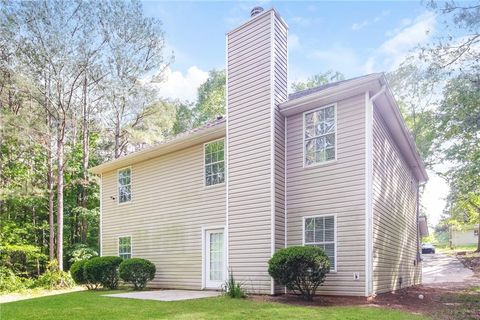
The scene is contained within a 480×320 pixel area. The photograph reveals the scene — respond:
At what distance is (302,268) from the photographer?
7.54m

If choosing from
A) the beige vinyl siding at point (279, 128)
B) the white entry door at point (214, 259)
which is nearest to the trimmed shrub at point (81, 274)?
the white entry door at point (214, 259)

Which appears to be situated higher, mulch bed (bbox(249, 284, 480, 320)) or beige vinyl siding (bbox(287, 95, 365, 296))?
beige vinyl siding (bbox(287, 95, 365, 296))

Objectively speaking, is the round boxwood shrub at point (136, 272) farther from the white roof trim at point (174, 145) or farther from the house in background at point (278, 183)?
the white roof trim at point (174, 145)

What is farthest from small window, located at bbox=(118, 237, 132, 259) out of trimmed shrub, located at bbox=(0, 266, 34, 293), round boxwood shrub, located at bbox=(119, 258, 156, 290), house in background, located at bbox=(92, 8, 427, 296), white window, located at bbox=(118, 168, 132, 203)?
trimmed shrub, located at bbox=(0, 266, 34, 293)

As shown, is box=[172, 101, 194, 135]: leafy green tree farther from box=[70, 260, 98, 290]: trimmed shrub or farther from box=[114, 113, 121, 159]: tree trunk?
box=[70, 260, 98, 290]: trimmed shrub

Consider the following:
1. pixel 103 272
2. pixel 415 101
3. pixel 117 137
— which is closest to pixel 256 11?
pixel 103 272

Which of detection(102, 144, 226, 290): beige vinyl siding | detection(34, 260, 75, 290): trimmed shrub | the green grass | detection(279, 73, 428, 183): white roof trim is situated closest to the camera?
the green grass

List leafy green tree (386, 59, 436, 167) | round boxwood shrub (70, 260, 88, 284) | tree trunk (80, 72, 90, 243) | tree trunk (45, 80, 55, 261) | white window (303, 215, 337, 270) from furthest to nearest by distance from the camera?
leafy green tree (386, 59, 436, 167) < tree trunk (80, 72, 90, 243) < tree trunk (45, 80, 55, 261) < round boxwood shrub (70, 260, 88, 284) < white window (303, 215, 337, 270)

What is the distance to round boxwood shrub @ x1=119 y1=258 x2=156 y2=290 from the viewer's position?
36.2 feet

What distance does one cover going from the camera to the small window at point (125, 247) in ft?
43.4

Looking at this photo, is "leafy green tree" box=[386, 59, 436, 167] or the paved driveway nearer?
the paved driveway

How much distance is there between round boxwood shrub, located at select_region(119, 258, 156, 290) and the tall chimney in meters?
3.16

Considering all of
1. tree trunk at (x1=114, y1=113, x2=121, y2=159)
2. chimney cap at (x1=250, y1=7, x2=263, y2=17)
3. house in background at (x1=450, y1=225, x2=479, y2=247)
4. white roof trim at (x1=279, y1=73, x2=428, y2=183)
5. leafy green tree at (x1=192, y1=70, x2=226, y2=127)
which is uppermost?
leafy green tree at (x1=192, y1=70, x2=226, y2=127)

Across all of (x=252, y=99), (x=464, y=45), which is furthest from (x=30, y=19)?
(x=464, y=45)
